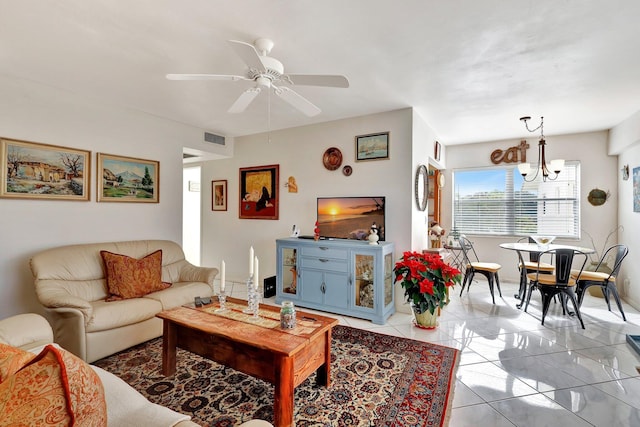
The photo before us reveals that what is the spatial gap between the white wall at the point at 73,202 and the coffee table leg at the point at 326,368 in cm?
300

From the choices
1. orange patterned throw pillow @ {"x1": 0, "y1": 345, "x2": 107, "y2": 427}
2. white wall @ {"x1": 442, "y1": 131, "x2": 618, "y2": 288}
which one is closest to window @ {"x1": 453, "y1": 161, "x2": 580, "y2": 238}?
white wall @ {"x1": 442, "y1": 131, "x2": 618, "y2": 288}

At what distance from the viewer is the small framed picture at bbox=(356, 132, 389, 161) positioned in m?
3.82

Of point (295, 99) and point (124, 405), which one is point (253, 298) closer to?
point (124, 405)

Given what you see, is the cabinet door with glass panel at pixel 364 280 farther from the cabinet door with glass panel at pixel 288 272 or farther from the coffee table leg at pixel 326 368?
the coffee table leg at pixel 326 368

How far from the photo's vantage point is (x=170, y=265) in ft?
12.2

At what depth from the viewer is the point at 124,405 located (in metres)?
1.19

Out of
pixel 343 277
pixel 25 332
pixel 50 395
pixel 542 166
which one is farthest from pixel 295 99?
pixel 542 166

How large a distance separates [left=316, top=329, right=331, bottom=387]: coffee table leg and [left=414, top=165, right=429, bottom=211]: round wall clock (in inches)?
93.7

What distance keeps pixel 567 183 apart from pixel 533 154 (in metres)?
0.71

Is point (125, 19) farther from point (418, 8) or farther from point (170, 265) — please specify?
point (170, 265)

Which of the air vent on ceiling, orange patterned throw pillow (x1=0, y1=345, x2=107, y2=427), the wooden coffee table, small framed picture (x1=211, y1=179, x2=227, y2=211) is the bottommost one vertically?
the wooden coffee table

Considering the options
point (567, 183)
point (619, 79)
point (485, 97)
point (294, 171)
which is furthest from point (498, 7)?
point (567, 183)

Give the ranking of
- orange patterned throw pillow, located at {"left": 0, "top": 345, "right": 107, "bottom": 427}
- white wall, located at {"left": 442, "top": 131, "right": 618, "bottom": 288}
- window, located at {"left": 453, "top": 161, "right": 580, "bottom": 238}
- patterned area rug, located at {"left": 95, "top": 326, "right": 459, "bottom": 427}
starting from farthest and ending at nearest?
window, located at {"left": 453, "top": 161, "right": 580, "bottom": 238} < white wall, located at {"left": 442, "top": 131, "right": 618, "bottom": 288} < patterned area rug, located at {"left": 95, "top": 326, "right": 459, "bottom": 427} < orange patterned throw pillow, located at {"left": 0, "top": 345, "right": 107, "bottom": 427}

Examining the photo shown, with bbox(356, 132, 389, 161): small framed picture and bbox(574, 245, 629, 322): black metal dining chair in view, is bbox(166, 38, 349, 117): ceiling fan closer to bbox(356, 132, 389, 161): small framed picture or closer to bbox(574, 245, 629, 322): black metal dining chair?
bbox(356, 132, 389, 161): small framed picture
